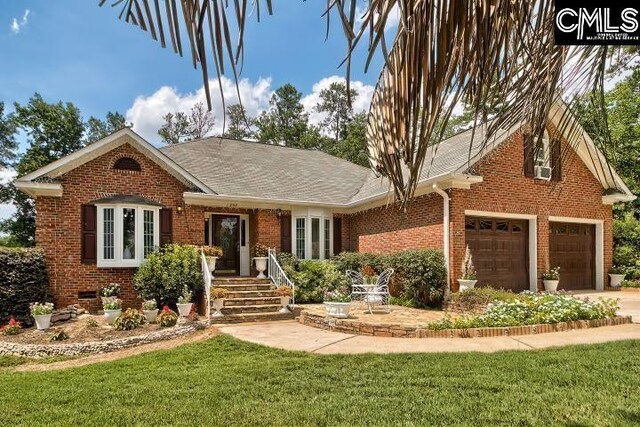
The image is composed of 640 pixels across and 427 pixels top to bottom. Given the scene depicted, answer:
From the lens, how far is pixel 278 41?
4.99 ft

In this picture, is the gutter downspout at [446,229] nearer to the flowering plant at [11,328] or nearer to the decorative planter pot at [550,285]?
the decorative planter pot at [550,285]

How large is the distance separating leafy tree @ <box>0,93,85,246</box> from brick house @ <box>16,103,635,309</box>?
14.2 metres

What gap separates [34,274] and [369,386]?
10366mm

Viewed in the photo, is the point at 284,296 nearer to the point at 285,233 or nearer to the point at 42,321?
the point at 285,233

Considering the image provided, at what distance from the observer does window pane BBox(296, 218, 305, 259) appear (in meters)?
15.8

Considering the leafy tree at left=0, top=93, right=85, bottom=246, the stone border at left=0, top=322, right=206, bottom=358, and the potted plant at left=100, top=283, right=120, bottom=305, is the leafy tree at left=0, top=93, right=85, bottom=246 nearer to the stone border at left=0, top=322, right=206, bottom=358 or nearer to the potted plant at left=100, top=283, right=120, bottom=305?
the potted plant at left=100, top=283, right=120, bottom=305

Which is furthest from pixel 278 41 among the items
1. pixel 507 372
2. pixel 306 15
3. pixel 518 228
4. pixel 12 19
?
pixel 518 228

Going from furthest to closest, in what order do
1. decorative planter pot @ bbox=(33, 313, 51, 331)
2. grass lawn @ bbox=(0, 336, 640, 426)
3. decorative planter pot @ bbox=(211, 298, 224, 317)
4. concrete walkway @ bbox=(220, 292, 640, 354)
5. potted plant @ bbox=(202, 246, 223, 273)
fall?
1. potted plant @ bbox=(202, 246, 223, 273)
2. decorative planter pot @ bbox=(211, 298, 224, 317)
3. decorative planter pot @ bbox=(33, 313, 51, 331)
4. concrete walkway @ bbox=(220, 292, 640, 354)
5. grass lawn @ bbox=(0, 336, 640, 426)

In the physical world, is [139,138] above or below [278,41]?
above

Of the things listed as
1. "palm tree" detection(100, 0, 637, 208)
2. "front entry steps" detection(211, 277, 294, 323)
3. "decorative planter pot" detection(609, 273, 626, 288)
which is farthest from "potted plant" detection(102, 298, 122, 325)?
"decorative planter pot" detection(609, 273, 626, 288)

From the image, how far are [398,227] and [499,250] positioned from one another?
315cm

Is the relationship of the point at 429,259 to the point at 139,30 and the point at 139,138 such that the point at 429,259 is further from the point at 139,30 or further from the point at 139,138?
the point at 139,30

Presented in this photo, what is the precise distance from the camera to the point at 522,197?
45.8 ft

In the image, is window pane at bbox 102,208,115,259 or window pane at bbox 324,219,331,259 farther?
window pane at bbox 324,219,331,259
